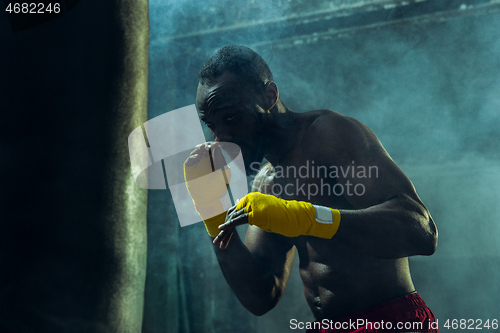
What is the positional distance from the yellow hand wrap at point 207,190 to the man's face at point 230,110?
0.40 ft

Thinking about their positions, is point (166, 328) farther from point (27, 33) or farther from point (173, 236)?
point (27, 33)

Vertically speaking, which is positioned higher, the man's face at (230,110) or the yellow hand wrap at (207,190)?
the man's face at (230,110)

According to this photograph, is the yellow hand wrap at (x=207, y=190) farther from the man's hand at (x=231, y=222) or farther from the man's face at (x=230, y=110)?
the man's hand at (x=231, y=222)

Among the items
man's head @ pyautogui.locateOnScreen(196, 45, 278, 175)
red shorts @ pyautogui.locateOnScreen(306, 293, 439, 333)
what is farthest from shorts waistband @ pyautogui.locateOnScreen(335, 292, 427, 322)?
man's head @ pyautogui.locateOnScreen(196, 45, 278, 175)

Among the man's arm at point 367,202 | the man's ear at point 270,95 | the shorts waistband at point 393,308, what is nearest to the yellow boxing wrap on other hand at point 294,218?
the man's arm at point 367,202

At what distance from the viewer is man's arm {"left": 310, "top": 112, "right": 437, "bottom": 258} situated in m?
0.84

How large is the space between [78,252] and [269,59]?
66.4 inches

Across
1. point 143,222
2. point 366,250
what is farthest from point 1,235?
point 366,250

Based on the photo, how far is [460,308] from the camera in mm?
2072

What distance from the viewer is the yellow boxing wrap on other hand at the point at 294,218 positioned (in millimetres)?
834

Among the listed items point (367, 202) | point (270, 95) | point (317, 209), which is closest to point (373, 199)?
point (367, 202)

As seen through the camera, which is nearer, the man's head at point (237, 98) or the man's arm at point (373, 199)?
the man's arm at point (373, 199)

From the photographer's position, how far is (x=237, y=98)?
3.52 ft

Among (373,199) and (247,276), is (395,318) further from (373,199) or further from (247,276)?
(247,276)
